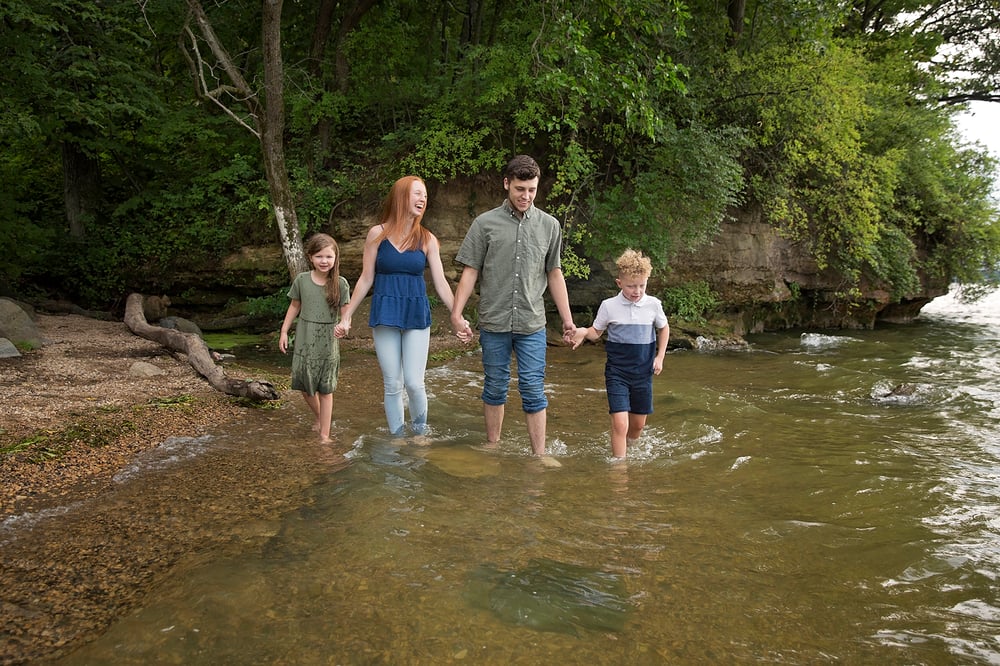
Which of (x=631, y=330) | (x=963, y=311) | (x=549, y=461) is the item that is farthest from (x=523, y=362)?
(x=963, y=311)

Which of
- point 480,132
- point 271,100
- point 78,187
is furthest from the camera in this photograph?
point 78,187

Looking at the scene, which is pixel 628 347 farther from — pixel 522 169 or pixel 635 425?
pixel 522 169

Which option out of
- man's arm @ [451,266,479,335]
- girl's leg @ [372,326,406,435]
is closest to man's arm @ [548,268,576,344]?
man's arm @ [451,266,479,335]

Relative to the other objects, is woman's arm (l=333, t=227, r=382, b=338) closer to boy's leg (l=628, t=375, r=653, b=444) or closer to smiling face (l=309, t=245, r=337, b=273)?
smiling face (l=309, t=245, r=337, b=273)

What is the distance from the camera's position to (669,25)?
42.7 ft

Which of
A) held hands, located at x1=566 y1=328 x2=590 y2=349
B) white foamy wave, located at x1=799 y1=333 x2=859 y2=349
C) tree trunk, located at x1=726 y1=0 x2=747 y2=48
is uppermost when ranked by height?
tree trunk, located at x1=726 y1=0 x2=747 y2=48

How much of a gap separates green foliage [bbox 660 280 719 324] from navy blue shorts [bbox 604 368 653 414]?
352 inches

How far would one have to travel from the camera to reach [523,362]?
515cm

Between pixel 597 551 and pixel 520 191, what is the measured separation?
264 cm

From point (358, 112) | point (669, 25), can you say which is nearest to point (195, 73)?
point (358, 112)

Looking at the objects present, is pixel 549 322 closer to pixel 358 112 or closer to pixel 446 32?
pixel 358 112

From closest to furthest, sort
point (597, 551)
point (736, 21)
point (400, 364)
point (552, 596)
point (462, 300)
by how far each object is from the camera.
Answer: point (552, 596) < point (597, 551) < point (462, 300) < point (400, 364) < point (736, 21)

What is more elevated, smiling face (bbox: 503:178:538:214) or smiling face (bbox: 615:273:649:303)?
smiling face (bbox: 503:178:538:214)

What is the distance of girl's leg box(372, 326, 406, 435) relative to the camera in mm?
5215
